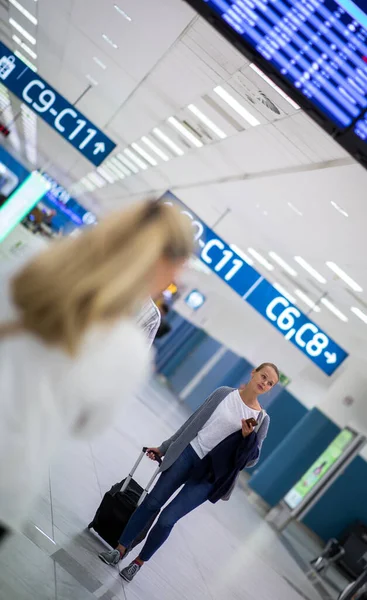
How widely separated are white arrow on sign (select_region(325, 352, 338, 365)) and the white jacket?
6.12m

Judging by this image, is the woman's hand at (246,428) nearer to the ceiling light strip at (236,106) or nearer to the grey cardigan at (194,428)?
the grey cardigan at (194,428)

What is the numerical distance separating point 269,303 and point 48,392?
677 cm

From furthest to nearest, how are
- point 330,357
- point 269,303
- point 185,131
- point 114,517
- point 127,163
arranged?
point 127,163 < point 185,131 < point 269,303 < point 330,357 < point 114,517

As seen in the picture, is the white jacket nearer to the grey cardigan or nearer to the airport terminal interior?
the airport terminal interior

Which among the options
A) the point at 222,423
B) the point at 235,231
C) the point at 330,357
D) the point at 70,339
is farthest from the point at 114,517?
the point at 235,231

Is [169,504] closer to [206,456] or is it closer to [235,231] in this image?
[206,456]

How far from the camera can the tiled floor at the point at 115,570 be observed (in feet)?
13.1

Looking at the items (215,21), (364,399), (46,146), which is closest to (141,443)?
(364,399)

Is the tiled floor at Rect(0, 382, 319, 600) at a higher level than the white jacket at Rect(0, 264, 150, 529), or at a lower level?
lower

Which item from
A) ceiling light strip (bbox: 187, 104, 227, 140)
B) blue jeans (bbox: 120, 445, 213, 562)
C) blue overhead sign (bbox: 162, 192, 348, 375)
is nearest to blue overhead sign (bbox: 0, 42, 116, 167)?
ceiling light strip (bbox: 187, 104, 227, 140)

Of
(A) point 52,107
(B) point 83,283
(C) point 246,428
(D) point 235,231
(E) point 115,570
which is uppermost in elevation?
(D) point 235,231

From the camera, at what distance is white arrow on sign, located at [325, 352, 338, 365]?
7.85 m

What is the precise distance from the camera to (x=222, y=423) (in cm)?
482

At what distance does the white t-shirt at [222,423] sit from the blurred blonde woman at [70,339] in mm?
2921
